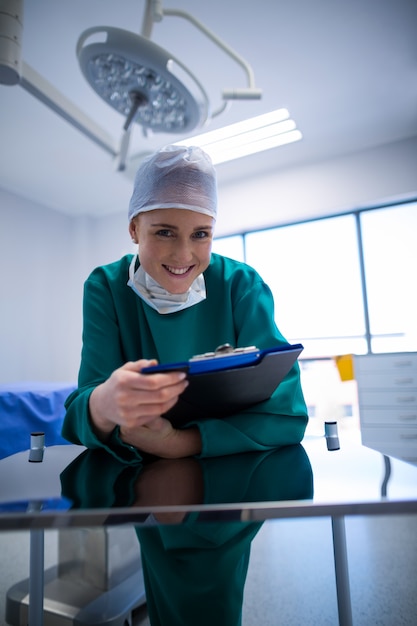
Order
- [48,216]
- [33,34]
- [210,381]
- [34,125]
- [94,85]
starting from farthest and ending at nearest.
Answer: [48,216]
[34,125]
[33,34]
[94,85]
[210,381]

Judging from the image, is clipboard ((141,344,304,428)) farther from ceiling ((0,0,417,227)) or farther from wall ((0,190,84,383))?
wall ((0,190,84,383))

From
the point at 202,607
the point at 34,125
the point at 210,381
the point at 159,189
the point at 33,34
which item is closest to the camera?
the point at 210,381

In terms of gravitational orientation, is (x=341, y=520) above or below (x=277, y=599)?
above

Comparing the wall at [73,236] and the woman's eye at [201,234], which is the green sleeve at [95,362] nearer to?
the woman's eye at [201,234]

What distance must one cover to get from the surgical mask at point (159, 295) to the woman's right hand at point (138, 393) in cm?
37

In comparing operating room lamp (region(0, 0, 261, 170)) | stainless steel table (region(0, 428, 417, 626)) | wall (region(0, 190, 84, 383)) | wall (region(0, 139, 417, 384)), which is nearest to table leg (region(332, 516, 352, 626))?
stainless steel table (region(0, 428, 417, 626))

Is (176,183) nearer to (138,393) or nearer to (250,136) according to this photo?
(138,393)

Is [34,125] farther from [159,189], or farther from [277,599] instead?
[277,599]

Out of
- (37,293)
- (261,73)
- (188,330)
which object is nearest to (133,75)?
(188,330)

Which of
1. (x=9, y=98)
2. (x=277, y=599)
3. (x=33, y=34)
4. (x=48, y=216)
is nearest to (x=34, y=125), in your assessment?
(x=9, y=98)

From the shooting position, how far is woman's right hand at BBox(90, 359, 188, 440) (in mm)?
528

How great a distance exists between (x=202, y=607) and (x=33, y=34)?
130 inches

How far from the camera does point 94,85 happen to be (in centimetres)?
145

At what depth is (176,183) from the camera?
94 cm
